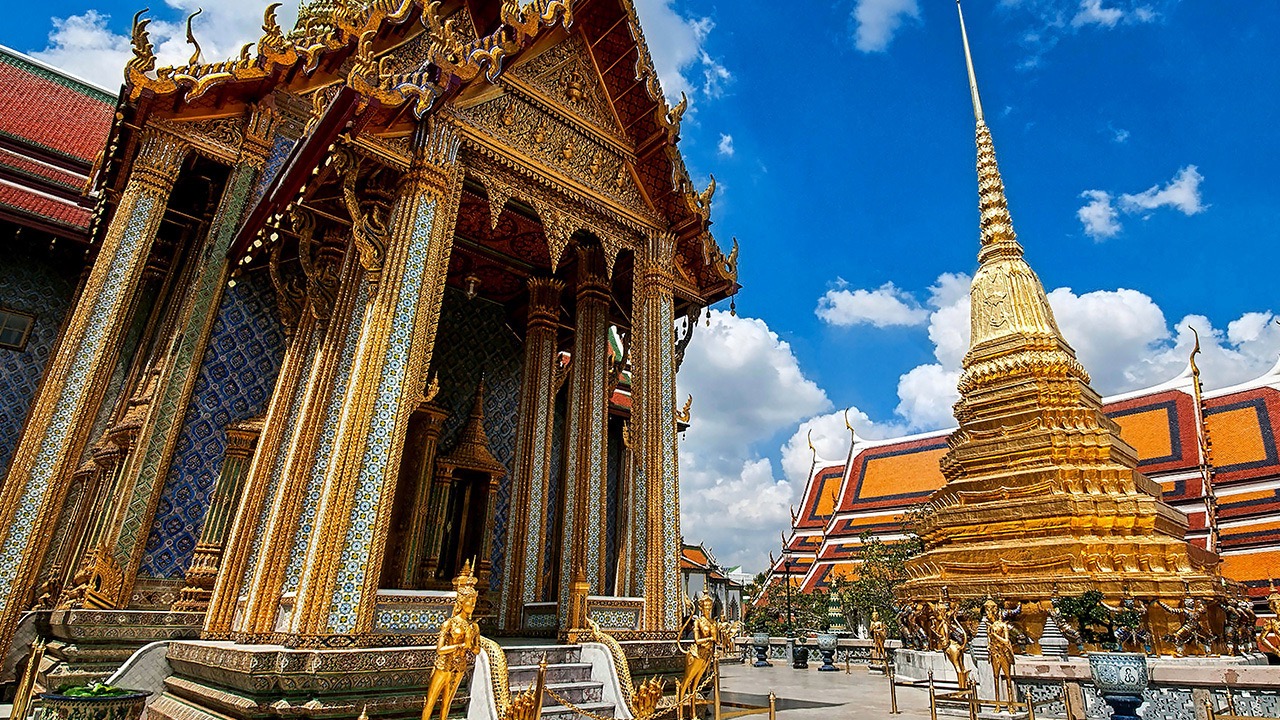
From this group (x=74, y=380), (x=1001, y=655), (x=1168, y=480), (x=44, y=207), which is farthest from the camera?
(x=1168, y=480)

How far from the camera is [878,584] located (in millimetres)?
17047

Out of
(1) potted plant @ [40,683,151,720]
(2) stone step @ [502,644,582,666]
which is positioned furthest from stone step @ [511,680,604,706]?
(1) potted plant @ [40,683,151,720]

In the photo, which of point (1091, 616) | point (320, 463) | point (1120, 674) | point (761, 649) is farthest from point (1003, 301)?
point (320, 463)

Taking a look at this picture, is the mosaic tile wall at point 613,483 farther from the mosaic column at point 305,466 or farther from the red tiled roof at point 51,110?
the red tiled roof at point 51,110

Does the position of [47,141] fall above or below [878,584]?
above

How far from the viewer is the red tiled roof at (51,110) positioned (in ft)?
29.4

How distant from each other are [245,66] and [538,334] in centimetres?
367

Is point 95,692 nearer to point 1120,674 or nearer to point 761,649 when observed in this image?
point 1120,674

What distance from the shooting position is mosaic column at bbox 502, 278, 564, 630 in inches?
262

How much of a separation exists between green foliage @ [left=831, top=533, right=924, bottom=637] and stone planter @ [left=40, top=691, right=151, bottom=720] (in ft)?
53.3

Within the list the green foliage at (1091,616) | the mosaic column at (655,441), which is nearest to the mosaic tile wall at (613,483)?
the mosaic column at (655,441)

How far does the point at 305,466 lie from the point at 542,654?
2.00 meters

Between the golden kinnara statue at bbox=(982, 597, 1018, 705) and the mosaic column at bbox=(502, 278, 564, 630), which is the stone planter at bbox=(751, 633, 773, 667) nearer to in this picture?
the golden kinnara statue at bbox=(982, 597, 1018, 705)

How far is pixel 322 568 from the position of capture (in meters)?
3.69
